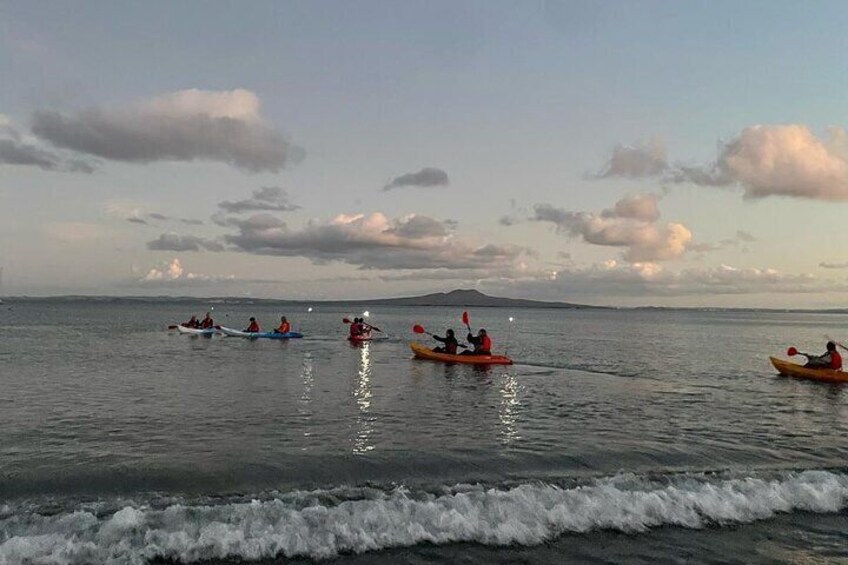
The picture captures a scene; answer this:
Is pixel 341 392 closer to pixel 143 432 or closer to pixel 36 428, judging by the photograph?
pixel 143 432

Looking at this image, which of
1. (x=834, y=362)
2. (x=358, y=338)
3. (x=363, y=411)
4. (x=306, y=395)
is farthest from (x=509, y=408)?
(x=358, y=338)

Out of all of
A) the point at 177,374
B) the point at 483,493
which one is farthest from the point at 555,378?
the point at 483,493

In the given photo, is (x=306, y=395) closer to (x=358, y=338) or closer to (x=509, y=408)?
(x=509, y=408)

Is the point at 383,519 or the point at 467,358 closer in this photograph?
the point at 383,519

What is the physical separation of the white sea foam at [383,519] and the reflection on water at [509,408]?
476cm

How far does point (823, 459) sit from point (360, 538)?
11.4 m

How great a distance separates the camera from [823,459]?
14.2 meters

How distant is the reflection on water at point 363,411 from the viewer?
14797mm

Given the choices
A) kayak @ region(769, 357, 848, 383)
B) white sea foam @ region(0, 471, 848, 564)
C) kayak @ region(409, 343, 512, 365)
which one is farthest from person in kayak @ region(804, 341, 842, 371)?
white sea foam @ region(0, 471, 848, 564)

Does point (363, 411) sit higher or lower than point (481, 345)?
lower

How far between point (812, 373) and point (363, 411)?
893 inches

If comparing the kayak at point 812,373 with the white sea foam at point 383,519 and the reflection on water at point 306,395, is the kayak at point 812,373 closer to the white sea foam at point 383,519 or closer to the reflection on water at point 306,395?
the white sea foam at point 383,519

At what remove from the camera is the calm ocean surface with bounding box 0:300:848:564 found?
28.4ft

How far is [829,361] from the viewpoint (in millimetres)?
29312
